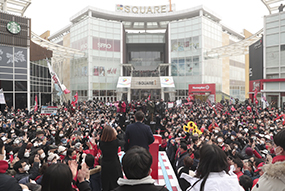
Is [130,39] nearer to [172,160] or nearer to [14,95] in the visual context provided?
[14,95]

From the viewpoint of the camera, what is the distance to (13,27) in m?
21.1

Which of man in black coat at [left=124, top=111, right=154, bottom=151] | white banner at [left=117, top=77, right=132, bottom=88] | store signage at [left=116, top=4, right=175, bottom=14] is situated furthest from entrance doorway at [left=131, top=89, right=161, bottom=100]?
man in black coat at [left=124, top=111, right=154, bottom=151]

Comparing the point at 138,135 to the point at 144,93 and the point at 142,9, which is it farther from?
the point at 142,9

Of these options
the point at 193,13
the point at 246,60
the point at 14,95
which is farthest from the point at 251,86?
the point at 14,95

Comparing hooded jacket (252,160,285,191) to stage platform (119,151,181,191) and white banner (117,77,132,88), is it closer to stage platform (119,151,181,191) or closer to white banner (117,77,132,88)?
stage platform (119,151,181,191)

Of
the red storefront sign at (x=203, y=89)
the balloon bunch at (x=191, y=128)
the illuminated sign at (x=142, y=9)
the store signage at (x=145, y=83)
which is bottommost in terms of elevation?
the balloon bunch at (x=191, y=128)

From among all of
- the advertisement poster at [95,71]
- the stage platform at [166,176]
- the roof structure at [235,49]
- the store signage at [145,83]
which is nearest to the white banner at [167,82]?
the store signage at [145,83]

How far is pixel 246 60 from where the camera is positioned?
4653cm

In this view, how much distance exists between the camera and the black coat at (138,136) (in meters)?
4.12

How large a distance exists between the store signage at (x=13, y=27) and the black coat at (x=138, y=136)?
23.8 metres

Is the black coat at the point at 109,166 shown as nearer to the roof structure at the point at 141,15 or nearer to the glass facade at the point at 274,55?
the glass facade at the point at 274,55

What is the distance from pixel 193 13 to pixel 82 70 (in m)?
26.1

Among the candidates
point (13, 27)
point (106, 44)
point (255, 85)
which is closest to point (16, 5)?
point (13, 27)

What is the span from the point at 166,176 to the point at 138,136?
251 cm
